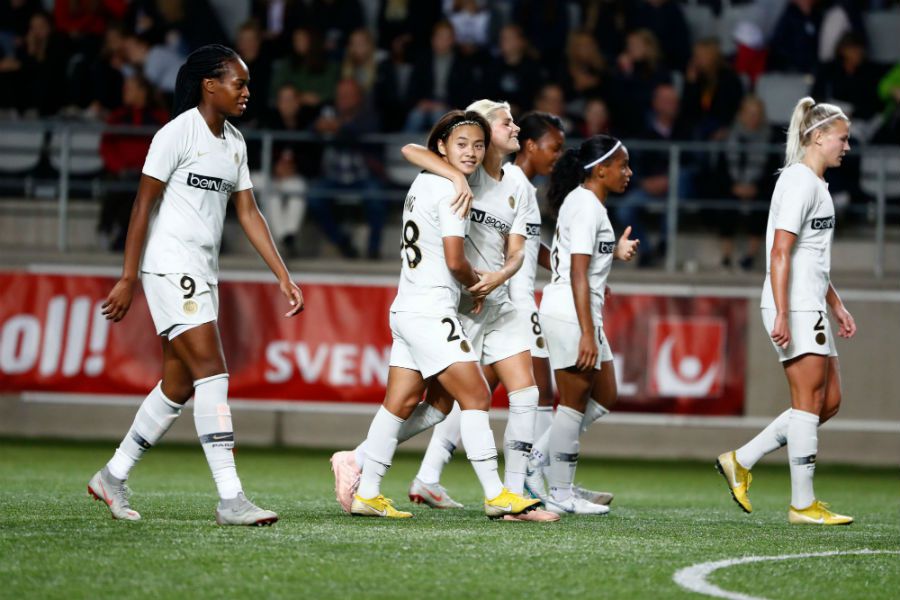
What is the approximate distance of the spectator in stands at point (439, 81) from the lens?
48.7ft

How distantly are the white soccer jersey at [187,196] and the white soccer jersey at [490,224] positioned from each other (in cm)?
135

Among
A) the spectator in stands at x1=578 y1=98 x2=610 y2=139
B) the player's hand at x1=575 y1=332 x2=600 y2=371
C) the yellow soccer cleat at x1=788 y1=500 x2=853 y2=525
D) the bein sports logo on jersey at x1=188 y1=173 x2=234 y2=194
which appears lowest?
the yellow soccer cleat at x1=788 y1=500 x2=853 y2=525

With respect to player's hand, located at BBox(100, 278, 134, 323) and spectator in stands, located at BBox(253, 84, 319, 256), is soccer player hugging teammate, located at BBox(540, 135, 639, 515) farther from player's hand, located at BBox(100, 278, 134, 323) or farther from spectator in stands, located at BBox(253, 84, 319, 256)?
spectator in stands, located at BBox(253, 84, 319, 256)

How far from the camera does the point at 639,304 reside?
536 inches

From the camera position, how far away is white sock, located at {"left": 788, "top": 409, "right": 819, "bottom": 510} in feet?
24.2

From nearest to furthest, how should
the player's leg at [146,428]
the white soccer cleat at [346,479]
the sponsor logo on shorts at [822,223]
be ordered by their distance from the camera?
the player's leg at [146,428] < the white soccer cleat at [346,479] < the sponsor logo on shorts at [822,223]

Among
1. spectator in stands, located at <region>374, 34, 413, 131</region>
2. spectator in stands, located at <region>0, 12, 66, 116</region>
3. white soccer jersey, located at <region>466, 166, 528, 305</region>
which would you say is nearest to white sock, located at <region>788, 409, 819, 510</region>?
white soccer jersey, located at <region>466, 166, 528, 305</region>

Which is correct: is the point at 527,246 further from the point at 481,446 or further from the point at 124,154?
the point at 124,154

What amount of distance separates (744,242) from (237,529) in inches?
359

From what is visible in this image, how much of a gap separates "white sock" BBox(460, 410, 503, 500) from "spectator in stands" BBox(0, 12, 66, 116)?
9.95 metres

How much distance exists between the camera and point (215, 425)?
6281mm

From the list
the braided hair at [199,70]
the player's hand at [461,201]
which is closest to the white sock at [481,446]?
the player's hand at [461,201]

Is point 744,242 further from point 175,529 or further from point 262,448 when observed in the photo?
point 175,529

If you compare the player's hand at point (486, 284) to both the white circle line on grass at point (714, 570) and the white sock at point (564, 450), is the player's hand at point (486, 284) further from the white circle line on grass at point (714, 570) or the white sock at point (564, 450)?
the white circle line on grass at point (714, 570)
